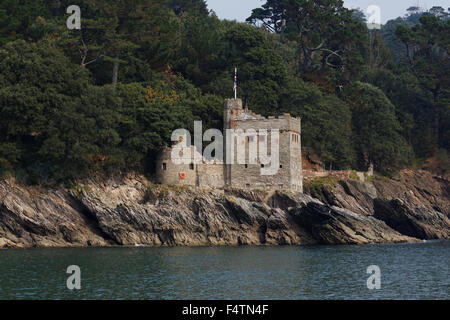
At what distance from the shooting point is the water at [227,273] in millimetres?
46219

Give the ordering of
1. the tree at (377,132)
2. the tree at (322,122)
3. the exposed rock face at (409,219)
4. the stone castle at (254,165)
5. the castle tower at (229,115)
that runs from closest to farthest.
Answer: the stone castle at (254,165) < the castle tower at (229,115) < the exposed rock face at (409,219) < the tree at (322,122) < the tree at (377,132)

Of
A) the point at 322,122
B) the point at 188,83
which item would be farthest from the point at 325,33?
the point at 188,83

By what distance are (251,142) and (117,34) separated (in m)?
19.1

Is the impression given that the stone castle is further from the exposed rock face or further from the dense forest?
the exposed rock face

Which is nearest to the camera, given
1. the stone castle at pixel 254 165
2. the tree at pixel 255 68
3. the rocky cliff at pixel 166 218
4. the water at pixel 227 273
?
the water at pixel 227 273

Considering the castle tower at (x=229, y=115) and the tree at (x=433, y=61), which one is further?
the tree at (x=433, y=61)

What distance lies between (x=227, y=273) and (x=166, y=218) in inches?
786

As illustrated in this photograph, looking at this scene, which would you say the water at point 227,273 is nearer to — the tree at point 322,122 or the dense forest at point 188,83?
the dense forest at point 188,83

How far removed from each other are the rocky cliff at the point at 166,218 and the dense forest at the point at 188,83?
2694 millimetres

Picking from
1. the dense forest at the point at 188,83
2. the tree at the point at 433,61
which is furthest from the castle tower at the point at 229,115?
the tree at the point at 433,61

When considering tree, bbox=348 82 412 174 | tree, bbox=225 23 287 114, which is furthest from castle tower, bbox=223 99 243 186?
tree, bbox=348 82 412 174

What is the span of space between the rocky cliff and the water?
133 inches

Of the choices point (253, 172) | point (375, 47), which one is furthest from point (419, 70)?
point (253, 172)
